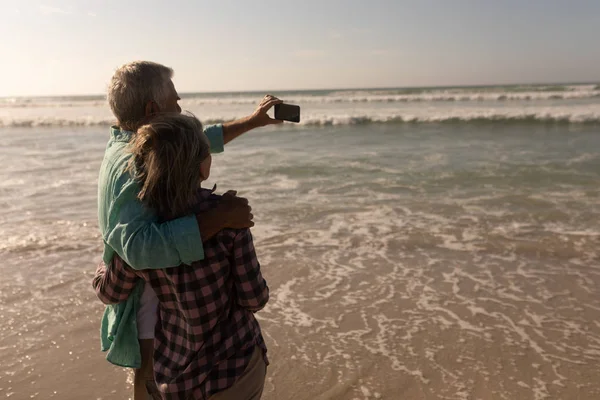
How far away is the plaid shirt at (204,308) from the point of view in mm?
1639

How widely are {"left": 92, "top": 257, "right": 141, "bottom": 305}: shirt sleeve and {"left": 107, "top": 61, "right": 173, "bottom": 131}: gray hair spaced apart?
0.47m

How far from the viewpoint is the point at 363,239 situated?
606 centimetres

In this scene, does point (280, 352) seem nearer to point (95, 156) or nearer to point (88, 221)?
point (88, 221)

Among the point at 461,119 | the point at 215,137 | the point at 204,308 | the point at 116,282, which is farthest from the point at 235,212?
A: the point at 461,119

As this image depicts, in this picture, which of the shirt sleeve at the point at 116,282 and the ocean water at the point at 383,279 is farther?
the ocean water at the point at 383,279

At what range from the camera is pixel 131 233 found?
156 cm

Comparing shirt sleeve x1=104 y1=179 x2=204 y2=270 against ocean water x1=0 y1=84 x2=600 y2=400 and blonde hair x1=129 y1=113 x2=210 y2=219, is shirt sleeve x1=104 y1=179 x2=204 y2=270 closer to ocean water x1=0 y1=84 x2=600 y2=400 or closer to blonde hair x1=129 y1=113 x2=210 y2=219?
blonde hair x1=129 y1=113 x2=210 y2=219

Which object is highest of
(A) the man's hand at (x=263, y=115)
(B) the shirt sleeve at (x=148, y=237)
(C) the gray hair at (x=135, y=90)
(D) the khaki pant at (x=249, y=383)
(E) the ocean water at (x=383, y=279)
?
(C) the gray hair at (x=135, y=90)

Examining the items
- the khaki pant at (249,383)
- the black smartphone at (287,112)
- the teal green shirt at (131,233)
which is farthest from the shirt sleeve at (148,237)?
the black smartphone at (287,112)

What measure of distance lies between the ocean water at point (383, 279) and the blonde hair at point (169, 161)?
2.07 meters

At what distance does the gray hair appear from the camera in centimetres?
175

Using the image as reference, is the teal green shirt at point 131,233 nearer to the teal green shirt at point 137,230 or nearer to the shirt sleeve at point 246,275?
the teal green shirt at point 137,230

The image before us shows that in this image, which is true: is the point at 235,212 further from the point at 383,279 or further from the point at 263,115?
the point at 383,279

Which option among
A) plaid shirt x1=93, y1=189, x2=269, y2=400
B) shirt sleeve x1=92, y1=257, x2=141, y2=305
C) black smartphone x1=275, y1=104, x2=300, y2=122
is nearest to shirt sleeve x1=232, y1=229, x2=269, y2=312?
plaid shirt x1=93, y1=189, x2=269, y2=400
